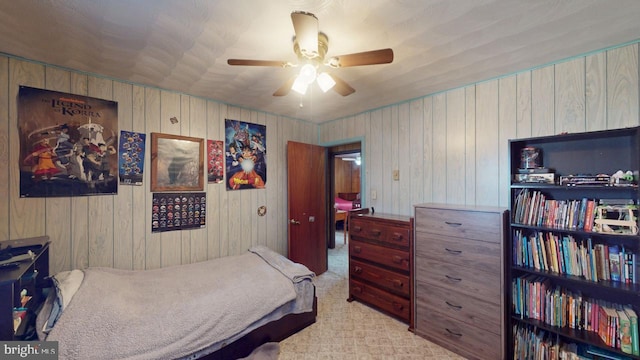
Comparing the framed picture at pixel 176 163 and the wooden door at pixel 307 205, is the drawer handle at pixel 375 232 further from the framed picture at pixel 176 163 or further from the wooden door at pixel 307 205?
the framed picture at pixel 176 163

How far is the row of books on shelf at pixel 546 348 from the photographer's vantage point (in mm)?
1637

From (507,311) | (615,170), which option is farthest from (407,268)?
(615,170)

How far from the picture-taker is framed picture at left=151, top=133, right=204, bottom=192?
2541 millimetres

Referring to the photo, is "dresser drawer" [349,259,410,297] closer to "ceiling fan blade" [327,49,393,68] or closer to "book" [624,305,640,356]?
"book" [624,305,640,356]

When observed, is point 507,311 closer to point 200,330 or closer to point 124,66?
point 200,330

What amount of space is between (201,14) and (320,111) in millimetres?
2090

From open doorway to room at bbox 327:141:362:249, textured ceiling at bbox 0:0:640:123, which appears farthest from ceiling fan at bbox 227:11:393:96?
open doorway to room at bbox 327:141:362:249

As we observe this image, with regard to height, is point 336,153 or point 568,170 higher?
point 336,153

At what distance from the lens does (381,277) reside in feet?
8.61

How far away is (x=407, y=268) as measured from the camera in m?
2.41

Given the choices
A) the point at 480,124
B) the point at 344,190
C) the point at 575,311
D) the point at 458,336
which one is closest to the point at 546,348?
the point at 575,311

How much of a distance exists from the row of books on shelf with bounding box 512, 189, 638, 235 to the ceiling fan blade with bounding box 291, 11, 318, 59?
6.51 feet

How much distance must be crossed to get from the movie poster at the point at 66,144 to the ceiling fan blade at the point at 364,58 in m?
2.27

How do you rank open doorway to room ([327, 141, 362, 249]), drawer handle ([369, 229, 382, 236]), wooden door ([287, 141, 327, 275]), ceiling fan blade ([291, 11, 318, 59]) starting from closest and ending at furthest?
ceiling fan blade ([291, 11, 318, 59])
drawer handle ([369, 229, 382, 236])
wooden door ([287, 141, 327, 275])
open doorway to room ([327, 141, 362, 249])
